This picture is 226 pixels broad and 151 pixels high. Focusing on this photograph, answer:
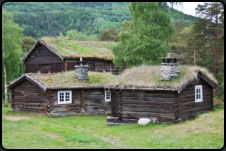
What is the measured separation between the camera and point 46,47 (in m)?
29.0

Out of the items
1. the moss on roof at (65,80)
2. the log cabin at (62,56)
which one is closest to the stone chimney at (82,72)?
the moss on roof at (65,80)

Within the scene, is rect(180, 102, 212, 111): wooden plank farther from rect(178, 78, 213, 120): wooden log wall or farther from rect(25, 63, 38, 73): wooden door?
rect(25, 63, 38, 73): wooden door

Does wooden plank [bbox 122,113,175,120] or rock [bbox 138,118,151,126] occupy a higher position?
wooden plank [bbox 122,113,175,120]

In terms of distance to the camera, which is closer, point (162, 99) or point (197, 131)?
point (197, 131)

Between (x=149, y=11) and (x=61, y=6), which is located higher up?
(x=61, y=6)

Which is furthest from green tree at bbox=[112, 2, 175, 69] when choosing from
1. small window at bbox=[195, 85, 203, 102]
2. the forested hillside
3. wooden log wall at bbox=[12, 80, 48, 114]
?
the forested hillside

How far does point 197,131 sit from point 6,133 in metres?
9.66

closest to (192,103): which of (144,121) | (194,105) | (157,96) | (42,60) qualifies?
(194,105)

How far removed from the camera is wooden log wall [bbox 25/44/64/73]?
2878 cm

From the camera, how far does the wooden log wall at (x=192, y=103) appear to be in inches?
626

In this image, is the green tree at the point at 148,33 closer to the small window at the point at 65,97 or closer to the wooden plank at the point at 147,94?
the wooden plank at the point at 147,94

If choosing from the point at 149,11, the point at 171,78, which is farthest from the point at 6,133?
the point at 149,11

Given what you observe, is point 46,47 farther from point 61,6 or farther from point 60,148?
point 61,6

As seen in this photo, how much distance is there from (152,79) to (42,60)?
18284 millimetres
